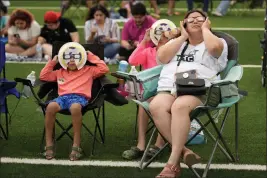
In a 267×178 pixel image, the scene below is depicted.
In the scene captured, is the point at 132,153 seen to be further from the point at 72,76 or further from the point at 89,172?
the point at 72,76

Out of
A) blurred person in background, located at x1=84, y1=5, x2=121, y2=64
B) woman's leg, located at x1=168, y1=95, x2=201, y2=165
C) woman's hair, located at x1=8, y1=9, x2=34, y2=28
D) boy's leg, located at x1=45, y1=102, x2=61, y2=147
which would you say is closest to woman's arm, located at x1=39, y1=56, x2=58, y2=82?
boy's leg, located at x1=45, y1=102, x2=61, y2=147

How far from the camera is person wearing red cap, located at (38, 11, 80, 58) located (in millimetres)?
10944

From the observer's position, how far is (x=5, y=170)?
19.5 ft

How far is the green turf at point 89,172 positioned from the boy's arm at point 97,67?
100 cm

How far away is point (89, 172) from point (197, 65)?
1.25 m

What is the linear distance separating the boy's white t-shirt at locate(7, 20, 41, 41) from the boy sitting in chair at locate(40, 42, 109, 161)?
4.68 m

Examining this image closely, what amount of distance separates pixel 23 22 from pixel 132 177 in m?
5.67

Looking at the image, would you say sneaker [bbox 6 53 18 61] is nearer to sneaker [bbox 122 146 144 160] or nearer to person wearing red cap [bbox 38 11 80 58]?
person wearing red cap [bbox 38 11 80 58]

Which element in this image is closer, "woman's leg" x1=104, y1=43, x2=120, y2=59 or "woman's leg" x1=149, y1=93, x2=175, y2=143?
"woman's leg" x1=149, y1=93, x2=175, y2=143

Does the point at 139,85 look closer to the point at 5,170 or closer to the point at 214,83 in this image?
the point at 214,83

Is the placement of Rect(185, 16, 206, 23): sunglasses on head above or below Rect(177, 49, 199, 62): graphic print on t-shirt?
above

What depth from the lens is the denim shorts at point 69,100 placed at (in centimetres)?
631

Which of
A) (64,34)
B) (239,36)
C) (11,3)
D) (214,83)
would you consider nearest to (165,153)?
(214,83)

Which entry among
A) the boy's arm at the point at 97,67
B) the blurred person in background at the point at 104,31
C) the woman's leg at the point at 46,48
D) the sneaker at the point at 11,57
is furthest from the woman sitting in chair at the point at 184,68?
the sneaker at the point at 11,57
